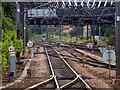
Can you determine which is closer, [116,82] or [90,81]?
[116,82]

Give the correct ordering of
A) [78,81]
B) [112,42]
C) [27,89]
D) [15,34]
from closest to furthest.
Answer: [27,89]
[78,81]
[15,34]
[112,42]

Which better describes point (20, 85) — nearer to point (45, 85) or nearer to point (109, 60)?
point (45, 85)

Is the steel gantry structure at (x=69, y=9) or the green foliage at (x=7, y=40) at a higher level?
the steel gantry structure at (x=69, y=9)

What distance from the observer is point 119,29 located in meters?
8.31

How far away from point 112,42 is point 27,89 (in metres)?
27.6

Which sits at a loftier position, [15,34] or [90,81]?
[15,34]

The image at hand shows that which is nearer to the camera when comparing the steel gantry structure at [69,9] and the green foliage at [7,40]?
the green foliage at [7,40]

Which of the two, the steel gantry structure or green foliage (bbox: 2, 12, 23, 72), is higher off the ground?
the steel gantry structure

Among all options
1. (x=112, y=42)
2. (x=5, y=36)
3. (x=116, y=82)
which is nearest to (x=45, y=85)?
(x=116, y=82)

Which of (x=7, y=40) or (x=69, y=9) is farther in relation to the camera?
(x=69, y=9)

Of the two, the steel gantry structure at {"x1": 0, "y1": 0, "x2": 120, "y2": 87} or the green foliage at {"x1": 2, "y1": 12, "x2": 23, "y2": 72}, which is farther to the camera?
the steel gantry structure at {"x1": 0, "y1": 0, "x2": 120, "y2": 87}

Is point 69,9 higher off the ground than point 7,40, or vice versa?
point 69,9

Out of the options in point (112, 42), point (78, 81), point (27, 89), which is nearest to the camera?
point (27, 89)

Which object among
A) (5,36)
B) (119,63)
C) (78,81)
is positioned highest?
(5,36)
